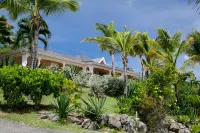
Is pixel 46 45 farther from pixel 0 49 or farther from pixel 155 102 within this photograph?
pixel 155 102

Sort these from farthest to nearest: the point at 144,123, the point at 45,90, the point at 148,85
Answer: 1. the point at 148,85
2. the point at 144,123
3. the point at 45,90

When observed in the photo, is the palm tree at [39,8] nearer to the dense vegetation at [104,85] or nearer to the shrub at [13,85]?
the dense vegetation at [104,85]

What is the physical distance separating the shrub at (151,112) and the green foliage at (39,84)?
4.81 meters

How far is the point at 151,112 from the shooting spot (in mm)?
14500

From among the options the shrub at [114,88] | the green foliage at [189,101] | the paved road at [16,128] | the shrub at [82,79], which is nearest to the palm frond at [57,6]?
the shrub at [82,79]

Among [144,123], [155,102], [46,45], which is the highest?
[46,45]

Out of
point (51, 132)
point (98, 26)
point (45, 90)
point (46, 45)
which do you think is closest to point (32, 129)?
point (51, 132)

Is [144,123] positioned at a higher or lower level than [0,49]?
lower

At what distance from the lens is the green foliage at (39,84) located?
12.2m

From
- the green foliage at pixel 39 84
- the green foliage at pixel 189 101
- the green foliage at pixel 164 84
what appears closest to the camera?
the green foliage at pixel 39 84

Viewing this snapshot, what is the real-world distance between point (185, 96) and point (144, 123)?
6.40 metres

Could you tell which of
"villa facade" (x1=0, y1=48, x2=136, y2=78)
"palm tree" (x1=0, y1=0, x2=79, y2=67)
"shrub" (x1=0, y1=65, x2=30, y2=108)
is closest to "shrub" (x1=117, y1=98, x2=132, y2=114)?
"shrub" (x1=0, y1=65, x2=30, y2=108)

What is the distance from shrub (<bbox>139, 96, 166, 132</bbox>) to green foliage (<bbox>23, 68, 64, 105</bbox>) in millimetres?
4812

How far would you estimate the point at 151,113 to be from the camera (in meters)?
14.4
